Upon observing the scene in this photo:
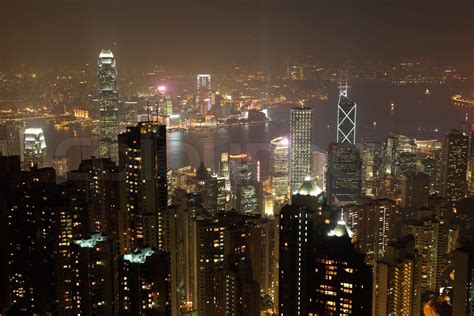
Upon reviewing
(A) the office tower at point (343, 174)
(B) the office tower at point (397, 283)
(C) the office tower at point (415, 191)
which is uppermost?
(A) the office tower at point (343, 174)

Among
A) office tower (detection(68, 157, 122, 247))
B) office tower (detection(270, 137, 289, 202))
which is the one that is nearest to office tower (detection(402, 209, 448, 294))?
office tower (detection(270, 137, 289, 202))

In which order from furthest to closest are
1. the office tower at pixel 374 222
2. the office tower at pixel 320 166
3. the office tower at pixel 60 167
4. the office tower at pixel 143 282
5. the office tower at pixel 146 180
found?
the office tower at pixel 320 166 → the office tower at pixel 60 167 → the office tower at pixel 374 222 → the office tower at pixel 146 180 → the office tower at pixel 143 282

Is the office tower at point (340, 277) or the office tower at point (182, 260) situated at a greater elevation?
the office tower at point (340, 277)

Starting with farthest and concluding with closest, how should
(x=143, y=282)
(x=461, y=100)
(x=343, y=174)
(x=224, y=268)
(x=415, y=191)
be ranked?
(x=461, y=100)
(x=343, y=174)
(x=415, y=191)
(x=224, y=268)
(x=143, y=282)

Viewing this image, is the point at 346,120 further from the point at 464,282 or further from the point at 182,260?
the point at 464,282

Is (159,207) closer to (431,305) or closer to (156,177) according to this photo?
(156,177)

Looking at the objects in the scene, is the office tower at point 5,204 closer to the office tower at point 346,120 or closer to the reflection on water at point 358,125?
the reflection on water at point 358,125

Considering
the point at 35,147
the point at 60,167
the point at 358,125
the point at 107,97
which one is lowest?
the point at 60,167

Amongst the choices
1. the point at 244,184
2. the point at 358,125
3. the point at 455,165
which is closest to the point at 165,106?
the point at 244,184

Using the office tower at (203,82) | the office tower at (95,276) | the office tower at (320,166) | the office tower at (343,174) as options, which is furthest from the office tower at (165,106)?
the office tower at (95,276)
